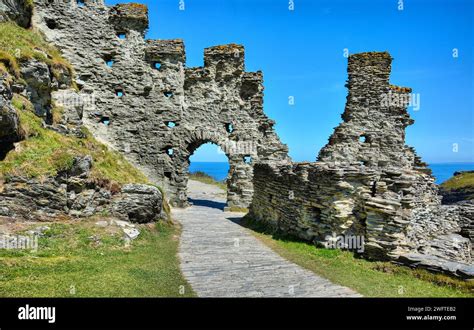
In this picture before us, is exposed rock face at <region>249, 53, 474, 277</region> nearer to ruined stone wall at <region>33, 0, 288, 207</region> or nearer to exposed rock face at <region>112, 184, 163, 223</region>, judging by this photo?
exposed rock face at <region>112, 184, 163, 223</region>

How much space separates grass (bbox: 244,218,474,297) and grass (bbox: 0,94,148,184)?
708cm

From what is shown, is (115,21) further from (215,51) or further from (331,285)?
(331,285)

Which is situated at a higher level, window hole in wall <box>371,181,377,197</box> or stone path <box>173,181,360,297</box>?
window hole in wall <box>371,181,377,197</box>

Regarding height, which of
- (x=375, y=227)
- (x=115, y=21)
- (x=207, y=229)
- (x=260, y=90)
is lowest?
(x=207, y=229)

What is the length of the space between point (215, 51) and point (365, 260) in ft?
57.9

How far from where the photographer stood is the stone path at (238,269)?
26.6 feet

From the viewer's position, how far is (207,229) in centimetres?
1623

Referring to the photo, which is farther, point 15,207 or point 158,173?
point 158,173

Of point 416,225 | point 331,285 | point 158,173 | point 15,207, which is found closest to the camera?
point 331,285

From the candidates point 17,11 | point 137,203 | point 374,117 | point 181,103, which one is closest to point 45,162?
point 137,203

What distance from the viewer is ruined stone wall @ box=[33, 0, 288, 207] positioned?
23609mm

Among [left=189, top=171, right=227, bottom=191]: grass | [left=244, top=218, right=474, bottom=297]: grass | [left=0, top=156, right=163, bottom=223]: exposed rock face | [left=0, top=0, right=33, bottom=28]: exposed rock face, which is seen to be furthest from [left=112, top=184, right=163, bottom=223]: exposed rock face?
[left=189, top=171, right=227, bottom=191]: grass

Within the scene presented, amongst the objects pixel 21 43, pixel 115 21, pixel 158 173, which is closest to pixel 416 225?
pixel 158 173

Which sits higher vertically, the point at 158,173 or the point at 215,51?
the point at 215,51
